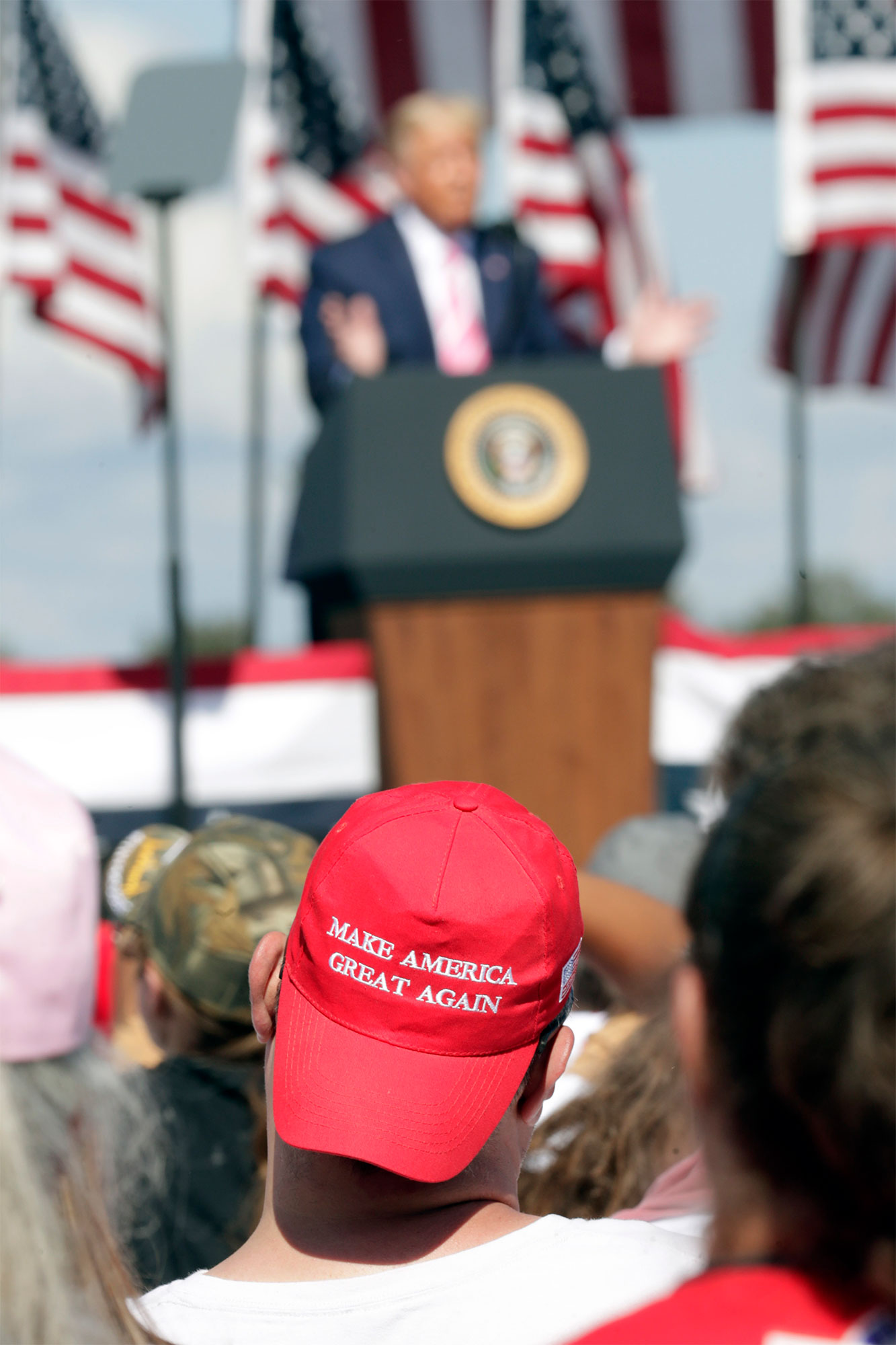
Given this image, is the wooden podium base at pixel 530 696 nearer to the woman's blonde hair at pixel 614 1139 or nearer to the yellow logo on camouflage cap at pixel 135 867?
the yellow logo on camouflage cap at pixel 135 867

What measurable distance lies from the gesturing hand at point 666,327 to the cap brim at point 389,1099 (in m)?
3.18

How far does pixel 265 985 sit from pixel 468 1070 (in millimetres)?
202

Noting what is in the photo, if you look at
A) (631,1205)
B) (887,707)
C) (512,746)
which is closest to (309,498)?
(512,746)

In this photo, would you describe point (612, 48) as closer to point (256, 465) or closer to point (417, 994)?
point (256, 465)

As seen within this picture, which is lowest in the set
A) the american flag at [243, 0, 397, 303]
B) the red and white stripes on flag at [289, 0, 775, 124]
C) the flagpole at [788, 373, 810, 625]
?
the flagpole at [788, 373, 810, 625]

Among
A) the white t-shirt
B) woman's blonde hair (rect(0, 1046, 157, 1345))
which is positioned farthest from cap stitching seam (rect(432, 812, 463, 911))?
woman's blonde hair (rect(0, 1046, 157, 1345))

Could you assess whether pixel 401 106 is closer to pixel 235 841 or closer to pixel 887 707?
pixel 235 841

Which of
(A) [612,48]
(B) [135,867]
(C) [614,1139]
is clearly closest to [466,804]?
(C) [614,1139]

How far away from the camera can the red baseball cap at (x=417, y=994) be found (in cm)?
92

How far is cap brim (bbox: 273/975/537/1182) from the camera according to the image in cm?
91

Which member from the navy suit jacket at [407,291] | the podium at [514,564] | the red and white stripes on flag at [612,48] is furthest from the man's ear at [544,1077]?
the red and white stripes on flag at [612,48]

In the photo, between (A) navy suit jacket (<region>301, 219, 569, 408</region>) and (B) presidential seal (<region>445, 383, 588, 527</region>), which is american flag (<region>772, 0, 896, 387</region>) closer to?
(A) navy suit jacket (<region>301, 219, 569, 408</region>)

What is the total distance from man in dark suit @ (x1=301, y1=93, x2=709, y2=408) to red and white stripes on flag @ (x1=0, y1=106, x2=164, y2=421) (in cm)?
169

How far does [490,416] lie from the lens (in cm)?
359
